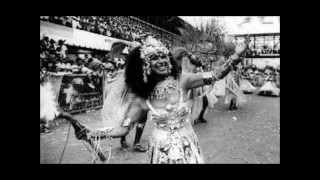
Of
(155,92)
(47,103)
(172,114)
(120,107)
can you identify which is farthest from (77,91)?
(172,114)

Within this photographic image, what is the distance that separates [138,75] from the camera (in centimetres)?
302

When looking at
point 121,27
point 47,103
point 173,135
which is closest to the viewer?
point 173,135

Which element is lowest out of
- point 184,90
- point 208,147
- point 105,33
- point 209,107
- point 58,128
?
point 208,147

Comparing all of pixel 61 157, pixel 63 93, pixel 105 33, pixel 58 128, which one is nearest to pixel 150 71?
pixel 105 33

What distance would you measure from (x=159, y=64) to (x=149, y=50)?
8.5 inches

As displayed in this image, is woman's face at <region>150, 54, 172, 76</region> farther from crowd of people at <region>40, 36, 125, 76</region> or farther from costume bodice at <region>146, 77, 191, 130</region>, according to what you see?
crowd of people at <region>40, 36, 125, 76</region>

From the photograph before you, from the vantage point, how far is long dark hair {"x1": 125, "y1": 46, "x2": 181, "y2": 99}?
9.80 feet

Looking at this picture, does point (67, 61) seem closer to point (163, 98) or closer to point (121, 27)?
point (121, 27)

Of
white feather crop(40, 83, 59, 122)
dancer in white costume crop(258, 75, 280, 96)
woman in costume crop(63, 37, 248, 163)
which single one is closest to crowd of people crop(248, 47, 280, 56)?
dancer in white costume crop(258, 75, 280, 96)

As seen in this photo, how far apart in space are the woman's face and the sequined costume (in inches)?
4.7

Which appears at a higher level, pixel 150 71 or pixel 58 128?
pixel 150 71
